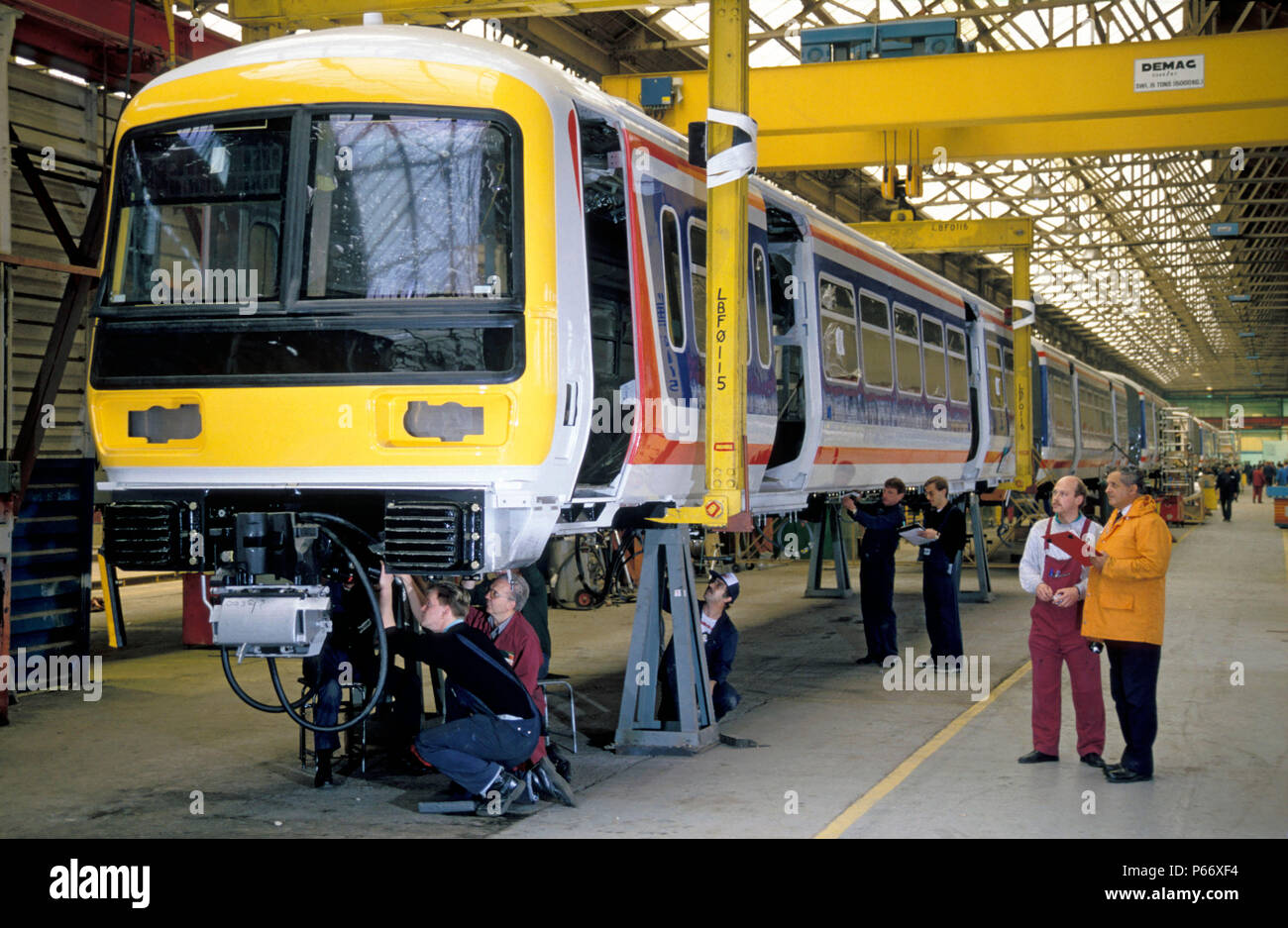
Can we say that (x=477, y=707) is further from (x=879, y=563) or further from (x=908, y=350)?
(x=908, y=350)

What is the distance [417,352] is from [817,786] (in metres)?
3.24

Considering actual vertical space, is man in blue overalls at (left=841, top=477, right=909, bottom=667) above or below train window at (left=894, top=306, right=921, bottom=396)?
below

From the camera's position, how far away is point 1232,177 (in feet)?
93.6

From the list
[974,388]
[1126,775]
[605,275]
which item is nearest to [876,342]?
[974,388]

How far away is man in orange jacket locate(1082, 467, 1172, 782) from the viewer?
6.88 metres

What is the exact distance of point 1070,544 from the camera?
7375 mm

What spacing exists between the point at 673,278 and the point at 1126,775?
11.9ft

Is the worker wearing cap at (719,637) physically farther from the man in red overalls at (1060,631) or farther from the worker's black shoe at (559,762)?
the man in red overalls at (1060,631)

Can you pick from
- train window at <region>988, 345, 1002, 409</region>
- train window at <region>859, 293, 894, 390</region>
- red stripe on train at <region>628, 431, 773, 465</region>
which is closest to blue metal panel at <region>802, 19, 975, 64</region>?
train window at <region>988, 345, 1002, 409</region>

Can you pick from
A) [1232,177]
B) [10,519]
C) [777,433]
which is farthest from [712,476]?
[1232,177]

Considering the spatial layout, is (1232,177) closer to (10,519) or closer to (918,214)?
(918,214)

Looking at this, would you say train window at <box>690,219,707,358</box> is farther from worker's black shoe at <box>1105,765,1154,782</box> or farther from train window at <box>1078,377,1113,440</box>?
train window at <box>1078,377,1113,440</box>

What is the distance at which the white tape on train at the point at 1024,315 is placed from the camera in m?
18.4

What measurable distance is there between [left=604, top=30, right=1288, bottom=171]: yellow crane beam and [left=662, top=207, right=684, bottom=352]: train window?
7905 millimetres
